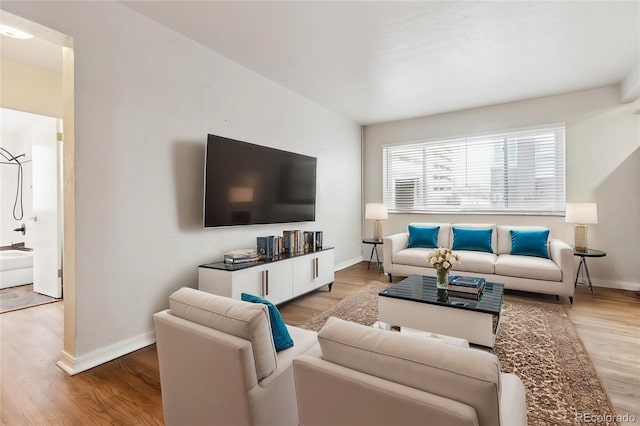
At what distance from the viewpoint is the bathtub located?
4.36 metres

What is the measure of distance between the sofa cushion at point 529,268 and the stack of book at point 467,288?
52.5 inches

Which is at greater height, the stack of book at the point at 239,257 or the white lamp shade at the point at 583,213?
the white lamp shade at the point at 583,213

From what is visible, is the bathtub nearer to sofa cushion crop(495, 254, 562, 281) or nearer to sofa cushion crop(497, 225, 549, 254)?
sofa cushion crop(495, 254, 562, 281)

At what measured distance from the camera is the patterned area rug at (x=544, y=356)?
177 cm

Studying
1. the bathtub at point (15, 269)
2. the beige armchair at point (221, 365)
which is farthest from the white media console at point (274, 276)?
the bathtub at point (15, 269)

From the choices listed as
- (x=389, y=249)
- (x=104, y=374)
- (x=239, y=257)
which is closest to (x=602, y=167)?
(x=389, y=249)

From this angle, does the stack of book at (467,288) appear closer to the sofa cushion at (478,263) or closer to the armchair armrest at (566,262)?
the sofa cushion at (478,263)

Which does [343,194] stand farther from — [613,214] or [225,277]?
[613,214]

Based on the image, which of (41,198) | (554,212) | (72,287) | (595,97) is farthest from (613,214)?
(41,198)

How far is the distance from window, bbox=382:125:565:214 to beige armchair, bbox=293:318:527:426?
14.6ft

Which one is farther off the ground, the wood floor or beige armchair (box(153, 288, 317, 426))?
beige armchair (box(153, 288, 317, 426))

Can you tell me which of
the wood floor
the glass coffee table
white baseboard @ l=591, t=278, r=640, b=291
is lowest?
the wood floor

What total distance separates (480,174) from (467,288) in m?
3.05

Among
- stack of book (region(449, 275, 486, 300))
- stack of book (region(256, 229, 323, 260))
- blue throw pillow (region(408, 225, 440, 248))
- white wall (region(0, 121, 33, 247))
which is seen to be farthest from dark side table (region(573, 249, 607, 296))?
white wall (region(0, 121, 33, 247))
